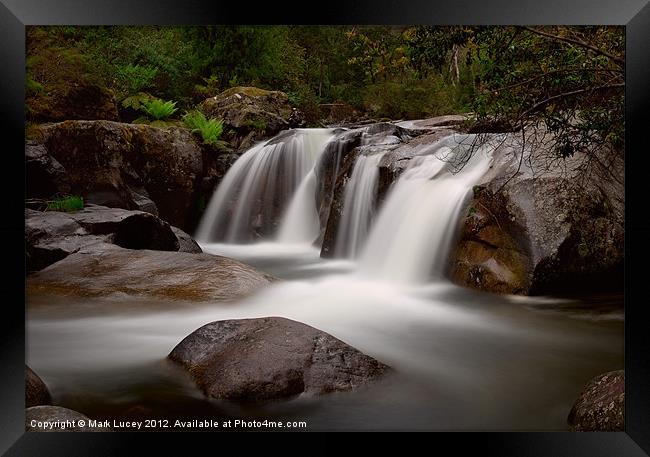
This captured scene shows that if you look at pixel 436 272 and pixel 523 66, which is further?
pixel 436 272

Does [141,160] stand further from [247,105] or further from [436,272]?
[436,272]

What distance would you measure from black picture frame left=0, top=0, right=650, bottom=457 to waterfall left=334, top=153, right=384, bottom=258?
3.70 meters

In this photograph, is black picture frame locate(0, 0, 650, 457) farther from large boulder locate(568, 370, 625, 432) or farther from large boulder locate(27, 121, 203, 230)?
large boulder locate(27, 121, 203, 230)

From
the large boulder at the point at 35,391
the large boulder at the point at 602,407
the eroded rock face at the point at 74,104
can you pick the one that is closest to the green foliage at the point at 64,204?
the eroded rock face at the point at 74,104

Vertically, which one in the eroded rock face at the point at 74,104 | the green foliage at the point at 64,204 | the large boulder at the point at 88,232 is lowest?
the large boulder at the point at 88,232

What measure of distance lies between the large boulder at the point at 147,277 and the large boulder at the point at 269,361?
1140mm

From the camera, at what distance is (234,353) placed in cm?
261

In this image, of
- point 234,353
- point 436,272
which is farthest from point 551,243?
point 234,353

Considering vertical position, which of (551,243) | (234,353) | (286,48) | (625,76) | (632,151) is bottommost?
(234,353)

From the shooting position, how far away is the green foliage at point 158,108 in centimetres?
753

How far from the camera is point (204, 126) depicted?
8.30 meters

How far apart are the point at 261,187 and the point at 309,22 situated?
6015mm

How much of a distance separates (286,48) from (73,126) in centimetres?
315

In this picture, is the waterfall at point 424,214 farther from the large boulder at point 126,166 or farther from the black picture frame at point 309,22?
the large boulder at point 126,166
